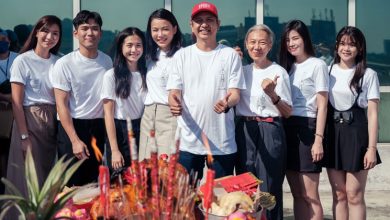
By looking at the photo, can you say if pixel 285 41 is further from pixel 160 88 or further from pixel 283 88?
pixel 160 88

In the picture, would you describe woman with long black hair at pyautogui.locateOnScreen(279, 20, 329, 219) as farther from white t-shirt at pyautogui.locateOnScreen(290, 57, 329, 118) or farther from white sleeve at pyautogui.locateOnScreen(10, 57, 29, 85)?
white sleeve at pyautogui.locateOnScreen(10, 57, 29, 85)

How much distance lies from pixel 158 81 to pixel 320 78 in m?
1.18

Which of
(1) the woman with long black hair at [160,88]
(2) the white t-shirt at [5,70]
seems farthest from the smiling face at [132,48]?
(2) the white t-shirt at [5,70]

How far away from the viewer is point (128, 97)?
434 cm

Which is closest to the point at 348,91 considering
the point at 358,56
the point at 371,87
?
the point at 371,87

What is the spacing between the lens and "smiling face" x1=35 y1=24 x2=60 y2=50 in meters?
4.52

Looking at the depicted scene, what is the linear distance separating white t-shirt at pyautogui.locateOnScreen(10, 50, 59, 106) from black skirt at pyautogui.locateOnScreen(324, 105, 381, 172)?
7.08ft

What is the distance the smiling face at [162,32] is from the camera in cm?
427

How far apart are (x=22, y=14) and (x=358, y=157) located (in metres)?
4.43

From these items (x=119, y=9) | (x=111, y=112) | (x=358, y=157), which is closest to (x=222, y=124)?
(x=111, y=112)

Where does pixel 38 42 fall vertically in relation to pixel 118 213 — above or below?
above

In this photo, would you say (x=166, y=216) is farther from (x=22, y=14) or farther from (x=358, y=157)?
(x=22, y=14)

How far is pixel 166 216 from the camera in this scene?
2.37 metres

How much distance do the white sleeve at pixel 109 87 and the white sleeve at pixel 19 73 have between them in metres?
0.62
